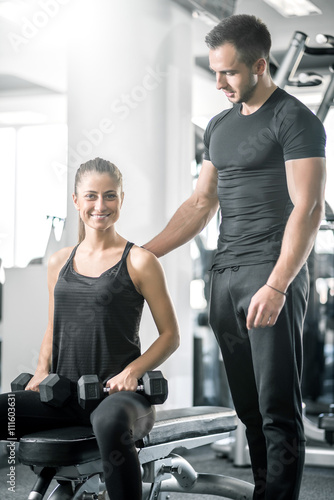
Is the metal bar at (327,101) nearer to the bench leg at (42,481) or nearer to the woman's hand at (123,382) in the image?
the woman's hand at (123,382)

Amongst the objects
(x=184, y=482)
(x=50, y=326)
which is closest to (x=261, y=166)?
(x=50, y=326)

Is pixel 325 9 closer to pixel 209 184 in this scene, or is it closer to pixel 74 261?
pixel 209 184

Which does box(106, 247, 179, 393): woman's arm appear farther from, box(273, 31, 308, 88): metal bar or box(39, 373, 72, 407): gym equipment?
box(273, 31, 308, 88): metal bar

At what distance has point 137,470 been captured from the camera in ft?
5.21

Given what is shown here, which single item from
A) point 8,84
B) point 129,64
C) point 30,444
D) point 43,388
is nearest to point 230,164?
point 43,388

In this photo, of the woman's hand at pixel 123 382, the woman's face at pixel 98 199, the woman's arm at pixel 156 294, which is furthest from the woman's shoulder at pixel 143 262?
the woman's hand at pixel 123 382

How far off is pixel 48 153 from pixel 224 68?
2.75m

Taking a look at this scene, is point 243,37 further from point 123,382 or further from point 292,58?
point 292,58

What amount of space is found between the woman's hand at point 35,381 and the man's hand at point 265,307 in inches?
24.1

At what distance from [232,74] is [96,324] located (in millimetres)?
719

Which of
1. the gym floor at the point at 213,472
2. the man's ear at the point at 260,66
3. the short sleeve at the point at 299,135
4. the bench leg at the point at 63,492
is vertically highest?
the man's ear at the point at 260,66

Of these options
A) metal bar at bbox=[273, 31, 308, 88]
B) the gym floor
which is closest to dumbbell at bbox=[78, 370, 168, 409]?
the gym floor

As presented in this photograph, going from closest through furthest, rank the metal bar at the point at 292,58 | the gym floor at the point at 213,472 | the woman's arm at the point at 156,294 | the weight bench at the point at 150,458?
the weight bench at the point at 150,458, the woman's arm at the point at 156,294, the gym floor at the point at 213,472, the metal bar at the point at 292,58

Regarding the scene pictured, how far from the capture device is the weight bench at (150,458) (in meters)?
1.62
